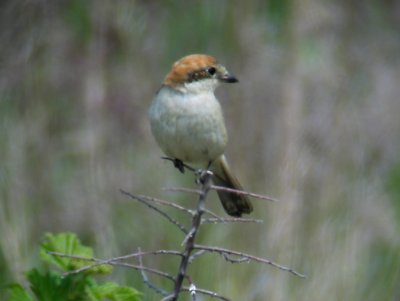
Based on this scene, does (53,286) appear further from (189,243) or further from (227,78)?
(227,78)

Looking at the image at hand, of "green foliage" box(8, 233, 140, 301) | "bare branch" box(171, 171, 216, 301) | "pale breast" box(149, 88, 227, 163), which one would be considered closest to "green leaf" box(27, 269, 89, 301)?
"green foliage" box(8, 233, 140, 301)

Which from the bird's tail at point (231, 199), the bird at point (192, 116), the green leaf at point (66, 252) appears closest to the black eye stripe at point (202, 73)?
the bird at point (192, 116)

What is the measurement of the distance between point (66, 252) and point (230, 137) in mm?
2914

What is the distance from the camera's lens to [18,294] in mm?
1965

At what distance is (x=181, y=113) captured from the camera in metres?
3.36

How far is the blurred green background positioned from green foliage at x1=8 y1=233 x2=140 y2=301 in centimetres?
68

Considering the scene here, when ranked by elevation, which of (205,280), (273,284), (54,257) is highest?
(54,257)

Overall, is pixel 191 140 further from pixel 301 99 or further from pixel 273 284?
pixel 301 99

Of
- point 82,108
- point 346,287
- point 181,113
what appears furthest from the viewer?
point 82,108

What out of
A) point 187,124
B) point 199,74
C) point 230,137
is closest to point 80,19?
point 230,137

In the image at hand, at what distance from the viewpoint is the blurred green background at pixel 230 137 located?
4.02m

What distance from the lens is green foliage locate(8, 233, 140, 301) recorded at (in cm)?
197

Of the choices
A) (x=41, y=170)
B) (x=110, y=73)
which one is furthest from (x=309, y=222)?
(x=110, y=73)

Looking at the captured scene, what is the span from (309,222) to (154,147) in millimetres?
1798
